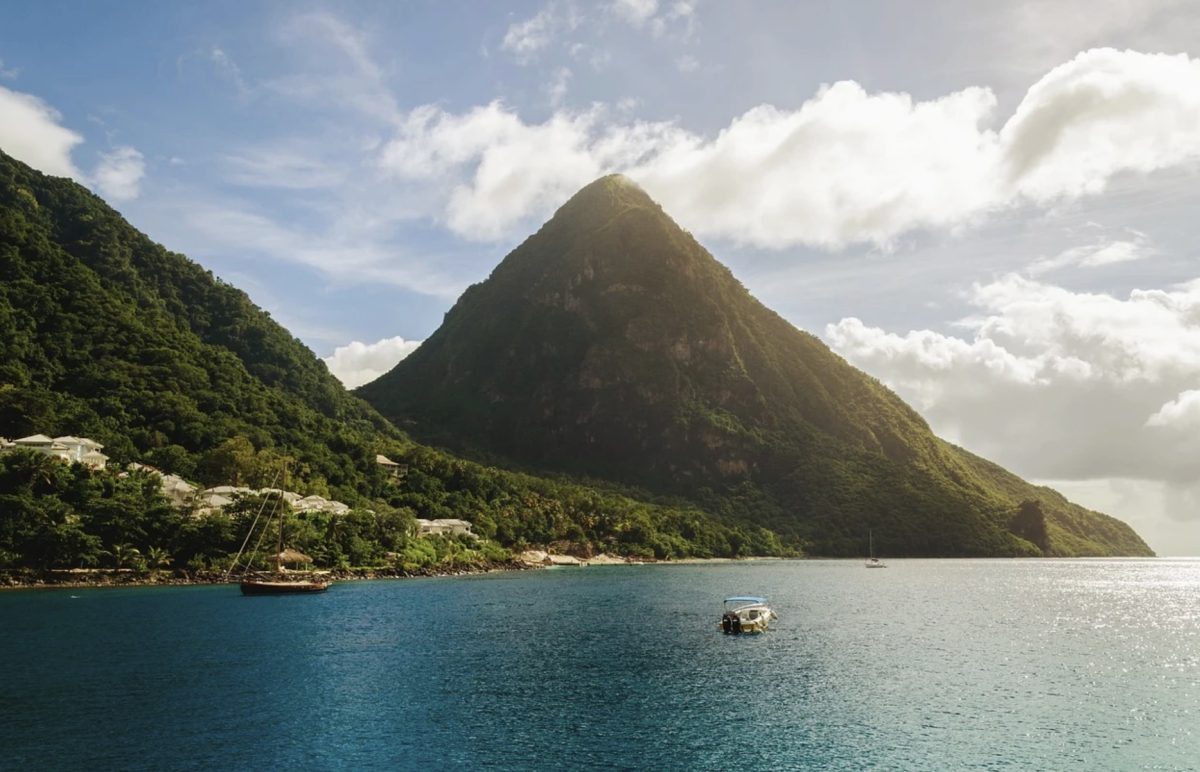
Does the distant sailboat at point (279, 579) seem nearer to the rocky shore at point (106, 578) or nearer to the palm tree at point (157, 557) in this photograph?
the rocky shore at point (106, 578)

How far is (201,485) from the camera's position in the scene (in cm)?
12188

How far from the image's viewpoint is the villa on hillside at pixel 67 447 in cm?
10635

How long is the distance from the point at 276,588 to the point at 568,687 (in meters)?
60.5

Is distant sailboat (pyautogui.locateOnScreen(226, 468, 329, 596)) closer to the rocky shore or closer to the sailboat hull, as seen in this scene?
the sailboat hull

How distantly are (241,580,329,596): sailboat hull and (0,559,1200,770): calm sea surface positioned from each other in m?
5.92

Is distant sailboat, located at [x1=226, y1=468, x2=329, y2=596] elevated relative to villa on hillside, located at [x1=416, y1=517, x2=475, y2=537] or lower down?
lower down

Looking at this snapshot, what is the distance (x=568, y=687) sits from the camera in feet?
156

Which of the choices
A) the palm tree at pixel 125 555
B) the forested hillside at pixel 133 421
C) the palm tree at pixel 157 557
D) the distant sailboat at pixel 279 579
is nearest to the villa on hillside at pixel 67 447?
the forested hillside at pixel 133 421

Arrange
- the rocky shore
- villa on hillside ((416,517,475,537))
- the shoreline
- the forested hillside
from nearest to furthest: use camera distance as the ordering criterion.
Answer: the rocky shore < the shoreline < the forested hillside < villa on hillside ((416,517,475,537))

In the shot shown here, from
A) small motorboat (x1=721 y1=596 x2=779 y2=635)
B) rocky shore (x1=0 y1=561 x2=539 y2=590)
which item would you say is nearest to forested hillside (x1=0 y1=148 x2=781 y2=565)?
rocky shore (x1=0 y1=561 x2=539 y2=590)

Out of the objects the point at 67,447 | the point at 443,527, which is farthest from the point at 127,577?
the point at 443,527

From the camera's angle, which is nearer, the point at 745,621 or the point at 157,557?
the point at 745,621

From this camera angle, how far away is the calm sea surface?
34812 millimetres

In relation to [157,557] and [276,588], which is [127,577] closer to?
[157,557]
